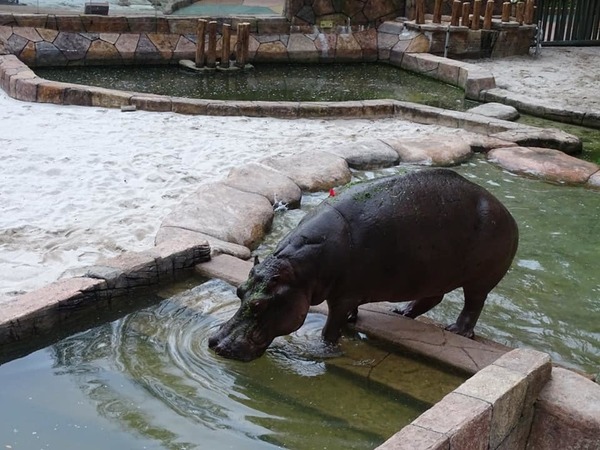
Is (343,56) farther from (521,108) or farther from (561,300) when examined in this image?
(561,300)

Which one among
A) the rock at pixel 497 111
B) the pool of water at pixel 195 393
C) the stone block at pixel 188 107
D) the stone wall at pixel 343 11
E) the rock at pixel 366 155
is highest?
the stone wall at pixel 343 11

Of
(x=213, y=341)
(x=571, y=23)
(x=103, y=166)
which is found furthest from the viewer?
(x=571, y=23)

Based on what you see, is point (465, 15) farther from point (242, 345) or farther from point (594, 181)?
point (242, 345)

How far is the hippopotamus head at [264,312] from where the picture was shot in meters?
3.64

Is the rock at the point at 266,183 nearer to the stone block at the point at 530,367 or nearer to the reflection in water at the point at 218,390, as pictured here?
the reflection in water at the point at 218,390

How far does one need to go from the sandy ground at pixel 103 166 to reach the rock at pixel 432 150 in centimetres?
72

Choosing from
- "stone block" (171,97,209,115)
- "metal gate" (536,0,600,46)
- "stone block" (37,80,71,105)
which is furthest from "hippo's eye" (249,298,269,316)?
"metal gate" (536,0,600,46)

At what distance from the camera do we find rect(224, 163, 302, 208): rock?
6.57 m

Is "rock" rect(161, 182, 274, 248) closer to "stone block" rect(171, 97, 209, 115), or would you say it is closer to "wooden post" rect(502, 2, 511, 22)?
"stone block" rect(171, 97, 209, 115)

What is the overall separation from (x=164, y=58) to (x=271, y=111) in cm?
416

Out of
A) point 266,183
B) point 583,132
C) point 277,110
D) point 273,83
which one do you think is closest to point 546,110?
point 583,132

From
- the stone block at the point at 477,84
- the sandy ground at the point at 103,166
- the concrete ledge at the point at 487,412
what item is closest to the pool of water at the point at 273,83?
the stone block at the point at 477,84

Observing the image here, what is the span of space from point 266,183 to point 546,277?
7.98 feet

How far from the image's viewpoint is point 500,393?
321cm
